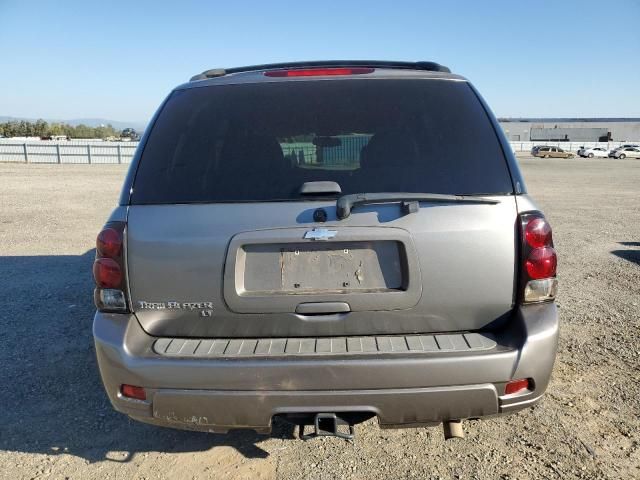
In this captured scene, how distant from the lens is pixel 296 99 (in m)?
2.47

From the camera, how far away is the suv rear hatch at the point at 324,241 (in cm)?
213

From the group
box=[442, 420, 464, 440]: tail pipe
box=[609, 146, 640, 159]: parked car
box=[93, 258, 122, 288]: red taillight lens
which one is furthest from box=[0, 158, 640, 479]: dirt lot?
box=[609, 146, 640, 159]: parked car

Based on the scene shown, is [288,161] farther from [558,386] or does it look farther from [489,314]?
[558,386]

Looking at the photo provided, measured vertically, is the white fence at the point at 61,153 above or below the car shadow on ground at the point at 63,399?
above

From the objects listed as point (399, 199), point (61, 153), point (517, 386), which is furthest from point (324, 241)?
point (61, 153)

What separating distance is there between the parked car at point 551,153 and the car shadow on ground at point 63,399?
58.2m

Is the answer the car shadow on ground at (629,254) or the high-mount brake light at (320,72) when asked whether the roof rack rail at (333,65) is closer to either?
the high-mount brake light at (320,72)

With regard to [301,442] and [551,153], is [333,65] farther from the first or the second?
[551,153]

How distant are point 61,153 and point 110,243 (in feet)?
115

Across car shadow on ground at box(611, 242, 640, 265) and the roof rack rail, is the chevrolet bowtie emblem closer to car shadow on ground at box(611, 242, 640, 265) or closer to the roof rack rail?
the roof rack rail

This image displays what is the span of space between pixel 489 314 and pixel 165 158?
5.43ft

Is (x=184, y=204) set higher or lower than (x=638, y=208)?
higher

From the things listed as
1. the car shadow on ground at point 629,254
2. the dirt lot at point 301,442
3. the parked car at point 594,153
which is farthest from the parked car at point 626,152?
the dirt lot at point 301,442

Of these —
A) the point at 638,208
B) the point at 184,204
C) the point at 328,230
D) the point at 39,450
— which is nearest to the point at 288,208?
the point at 328,230
